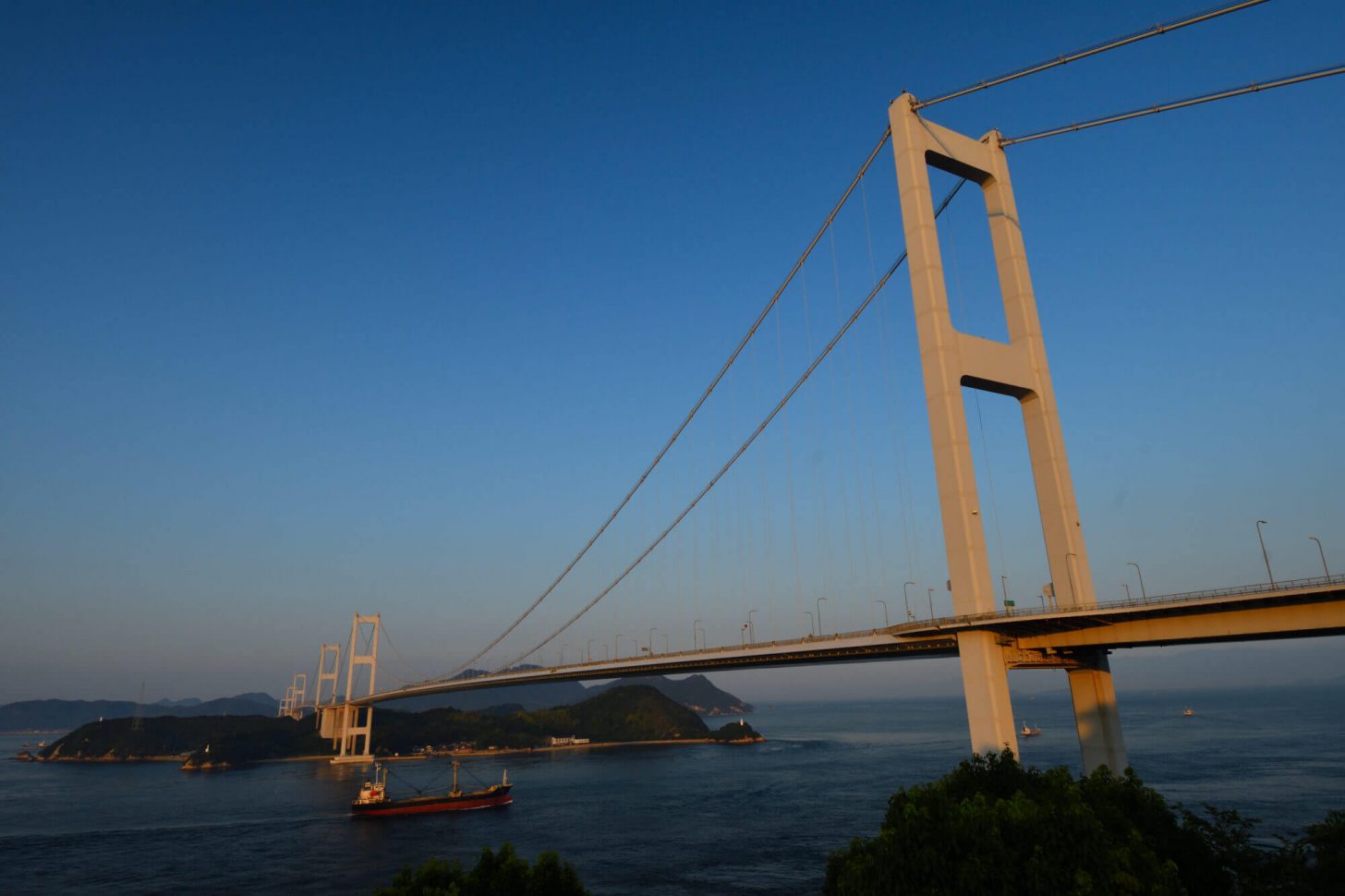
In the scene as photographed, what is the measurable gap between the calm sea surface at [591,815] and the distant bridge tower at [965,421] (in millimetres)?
17521

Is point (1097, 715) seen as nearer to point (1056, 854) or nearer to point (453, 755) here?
point (1056, 854)

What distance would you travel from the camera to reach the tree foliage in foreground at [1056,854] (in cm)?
1423

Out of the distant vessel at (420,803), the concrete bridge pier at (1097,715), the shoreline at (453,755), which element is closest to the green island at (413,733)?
the shoreline at (453,755)

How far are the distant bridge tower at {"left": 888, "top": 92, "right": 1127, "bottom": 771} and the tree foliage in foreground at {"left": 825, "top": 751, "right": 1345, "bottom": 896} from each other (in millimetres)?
5727

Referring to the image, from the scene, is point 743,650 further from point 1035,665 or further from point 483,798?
point 483,798

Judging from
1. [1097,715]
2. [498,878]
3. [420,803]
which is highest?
[1097,715]

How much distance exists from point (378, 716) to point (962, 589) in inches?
6115

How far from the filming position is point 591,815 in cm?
6206

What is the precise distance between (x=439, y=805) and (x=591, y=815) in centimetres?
1777

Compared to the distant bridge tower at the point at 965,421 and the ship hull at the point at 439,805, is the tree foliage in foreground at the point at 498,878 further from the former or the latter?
the ship hull at the point at 439,805

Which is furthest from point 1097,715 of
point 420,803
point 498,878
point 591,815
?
point 420,803

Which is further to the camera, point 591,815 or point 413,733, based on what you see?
point 413,733

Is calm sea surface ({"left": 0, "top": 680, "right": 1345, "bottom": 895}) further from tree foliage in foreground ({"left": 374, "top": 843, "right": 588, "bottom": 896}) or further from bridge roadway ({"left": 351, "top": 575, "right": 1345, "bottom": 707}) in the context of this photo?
tree foliage in foreground ({"left": 374, "top": 843, "right": 588, "bottom": 896})

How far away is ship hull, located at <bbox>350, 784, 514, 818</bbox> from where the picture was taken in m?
66.4
